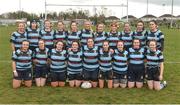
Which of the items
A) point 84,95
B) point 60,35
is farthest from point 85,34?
point 84,95

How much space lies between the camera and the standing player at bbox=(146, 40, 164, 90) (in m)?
9.80

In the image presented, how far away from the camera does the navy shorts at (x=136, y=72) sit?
32.6ft

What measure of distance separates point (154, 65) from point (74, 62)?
193 centimetres

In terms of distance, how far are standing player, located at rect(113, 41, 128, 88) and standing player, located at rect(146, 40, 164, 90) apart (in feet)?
1.81

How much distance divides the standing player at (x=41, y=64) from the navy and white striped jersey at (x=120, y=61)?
1.70 metres

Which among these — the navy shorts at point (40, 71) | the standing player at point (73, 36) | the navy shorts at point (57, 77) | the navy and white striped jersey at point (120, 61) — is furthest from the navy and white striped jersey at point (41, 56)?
the navy and white striped jersey at point (120, 61)

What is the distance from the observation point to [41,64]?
10.1 meters

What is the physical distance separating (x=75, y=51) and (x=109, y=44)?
123 centimetres

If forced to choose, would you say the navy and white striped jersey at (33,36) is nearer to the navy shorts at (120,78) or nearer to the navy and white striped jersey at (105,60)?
the navy and white striped jersey at (105,60)

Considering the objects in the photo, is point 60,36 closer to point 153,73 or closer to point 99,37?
point 99,37

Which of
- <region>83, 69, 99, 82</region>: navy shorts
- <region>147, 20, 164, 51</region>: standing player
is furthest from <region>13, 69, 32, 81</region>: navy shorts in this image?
<region>147, 20, 164, 51</region>: standing player

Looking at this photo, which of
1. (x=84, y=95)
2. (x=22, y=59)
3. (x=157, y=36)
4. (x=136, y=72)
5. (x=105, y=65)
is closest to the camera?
(x=84, y=95)

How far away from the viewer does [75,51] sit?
1000cm

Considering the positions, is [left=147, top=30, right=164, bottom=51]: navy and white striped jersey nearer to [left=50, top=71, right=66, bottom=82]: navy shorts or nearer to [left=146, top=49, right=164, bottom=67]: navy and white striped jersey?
[left=146, top=49, right=164, bottom=67]: navy and white striped jersey
